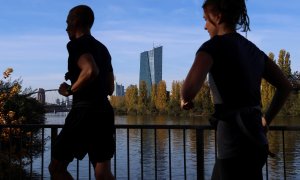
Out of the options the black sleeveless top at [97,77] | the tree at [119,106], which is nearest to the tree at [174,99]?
the tree at [119,106]

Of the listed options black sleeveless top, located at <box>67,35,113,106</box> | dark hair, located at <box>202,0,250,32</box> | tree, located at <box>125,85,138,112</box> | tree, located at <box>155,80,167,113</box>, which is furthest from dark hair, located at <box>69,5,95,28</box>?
tree, located at <box>125,85,138,112</box>

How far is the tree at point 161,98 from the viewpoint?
98956 mm

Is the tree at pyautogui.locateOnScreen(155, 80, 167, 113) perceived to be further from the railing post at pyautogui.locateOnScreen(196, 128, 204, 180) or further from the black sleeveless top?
the black sleeveless top

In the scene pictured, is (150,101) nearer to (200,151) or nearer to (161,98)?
(161,98)

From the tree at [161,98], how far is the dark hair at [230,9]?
309ft

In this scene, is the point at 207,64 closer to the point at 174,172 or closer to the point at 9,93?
the point at 9,93

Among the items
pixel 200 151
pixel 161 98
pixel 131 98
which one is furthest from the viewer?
pixel 131 98

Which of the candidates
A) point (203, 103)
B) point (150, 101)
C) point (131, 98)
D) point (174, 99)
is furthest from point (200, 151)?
point (131, 98)

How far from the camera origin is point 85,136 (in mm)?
3088

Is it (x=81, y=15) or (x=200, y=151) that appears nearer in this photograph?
(x=81, y=15)

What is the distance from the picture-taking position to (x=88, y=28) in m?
3.20

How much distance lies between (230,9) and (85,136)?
1546mm

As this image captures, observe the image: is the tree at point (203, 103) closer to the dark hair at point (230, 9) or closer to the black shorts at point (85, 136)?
the black shorts at point (85, 136)

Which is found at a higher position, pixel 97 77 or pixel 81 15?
pixel 81 15
